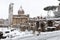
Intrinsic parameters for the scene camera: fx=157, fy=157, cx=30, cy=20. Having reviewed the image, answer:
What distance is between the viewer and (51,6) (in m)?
3.59

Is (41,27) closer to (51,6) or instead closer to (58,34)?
(58,34)

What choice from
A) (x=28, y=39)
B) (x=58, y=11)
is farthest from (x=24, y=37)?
(x=58, y=11)

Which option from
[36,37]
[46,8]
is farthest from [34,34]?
[46,8]

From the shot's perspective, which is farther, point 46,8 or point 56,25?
point 46,8

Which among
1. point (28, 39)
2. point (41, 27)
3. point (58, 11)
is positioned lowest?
point (28, 39)

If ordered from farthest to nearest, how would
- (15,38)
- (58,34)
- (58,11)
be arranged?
(58,11) < (58,34) < (15,38)

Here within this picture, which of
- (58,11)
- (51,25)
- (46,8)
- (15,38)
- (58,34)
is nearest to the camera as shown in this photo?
(15,38)

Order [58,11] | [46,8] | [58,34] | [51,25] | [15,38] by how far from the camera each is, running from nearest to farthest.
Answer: [15,38]
[58,34]
[51,25]
[46,8]
[58,11]

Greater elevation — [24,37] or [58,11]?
[58,11]

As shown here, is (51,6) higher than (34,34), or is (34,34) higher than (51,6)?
(51,6)

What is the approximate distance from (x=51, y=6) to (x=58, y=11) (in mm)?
298

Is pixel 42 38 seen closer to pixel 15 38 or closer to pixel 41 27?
pixel 41 27

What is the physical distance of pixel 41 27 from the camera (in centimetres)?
239

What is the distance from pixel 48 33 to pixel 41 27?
0.51 ft
